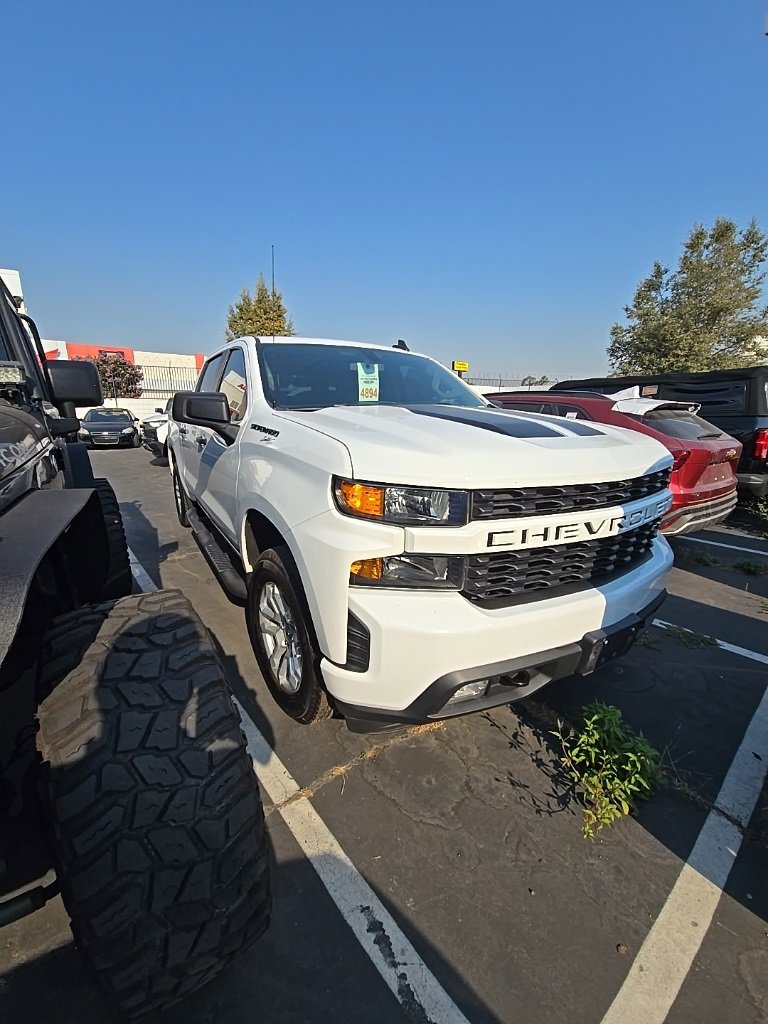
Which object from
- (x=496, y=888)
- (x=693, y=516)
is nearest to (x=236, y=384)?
(x=496, y=888)

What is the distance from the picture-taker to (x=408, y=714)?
169 cm

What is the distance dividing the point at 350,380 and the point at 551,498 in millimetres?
1693

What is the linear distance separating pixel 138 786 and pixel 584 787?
1.86 meters

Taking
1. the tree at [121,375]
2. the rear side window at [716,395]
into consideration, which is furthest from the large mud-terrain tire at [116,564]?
the tree at [121,375]

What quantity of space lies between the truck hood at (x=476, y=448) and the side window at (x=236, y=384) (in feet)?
1.92

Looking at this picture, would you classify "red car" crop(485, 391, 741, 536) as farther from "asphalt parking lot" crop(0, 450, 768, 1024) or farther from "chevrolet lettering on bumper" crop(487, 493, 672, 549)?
"chevrolet lettering on bumper" crop(487, 493, 672, 549)

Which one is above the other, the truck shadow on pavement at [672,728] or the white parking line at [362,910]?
the white parking line at [362,910]

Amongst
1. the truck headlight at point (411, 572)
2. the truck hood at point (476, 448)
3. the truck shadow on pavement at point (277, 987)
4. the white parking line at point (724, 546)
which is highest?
the truck hood at point (476, 448)

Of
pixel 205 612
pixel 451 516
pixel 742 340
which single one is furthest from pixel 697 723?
pixel 742 340

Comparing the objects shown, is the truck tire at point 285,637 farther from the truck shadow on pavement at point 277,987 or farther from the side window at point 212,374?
the side window at point 212,374

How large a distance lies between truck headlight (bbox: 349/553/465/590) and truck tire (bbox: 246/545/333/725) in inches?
17.3

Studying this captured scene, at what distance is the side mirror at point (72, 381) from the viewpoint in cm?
261

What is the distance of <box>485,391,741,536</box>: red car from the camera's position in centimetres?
458

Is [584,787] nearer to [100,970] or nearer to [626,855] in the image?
[626,855]
